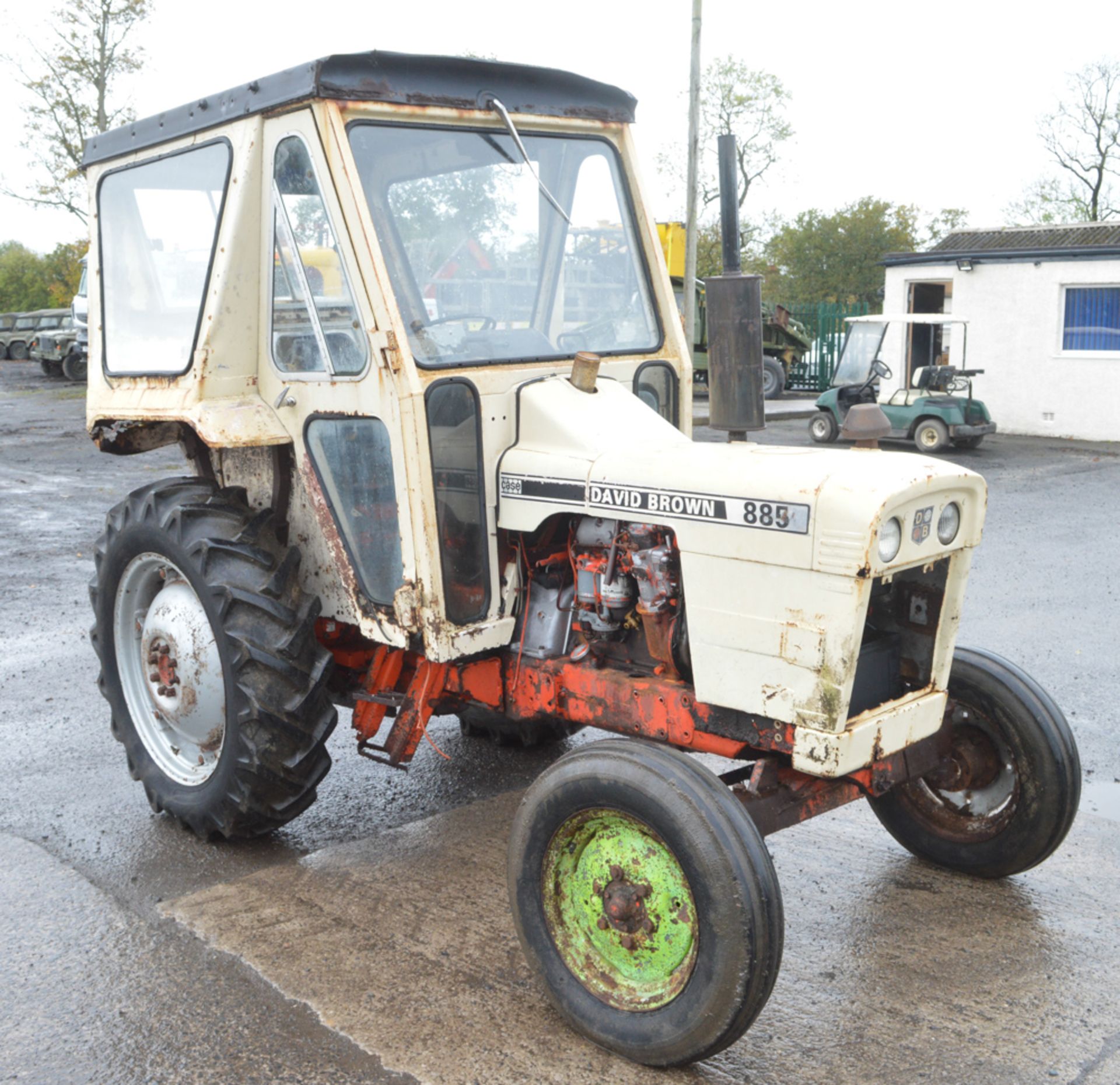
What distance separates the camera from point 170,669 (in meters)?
4.47

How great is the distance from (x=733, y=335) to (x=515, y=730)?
246cm

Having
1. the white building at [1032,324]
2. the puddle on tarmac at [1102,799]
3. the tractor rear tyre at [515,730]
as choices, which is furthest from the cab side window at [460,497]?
the white building at [1032,324]

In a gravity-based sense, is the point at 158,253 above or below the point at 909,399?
above

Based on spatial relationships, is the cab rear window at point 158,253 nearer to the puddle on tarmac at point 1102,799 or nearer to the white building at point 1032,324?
the puddle on tarmac at point 1102,799

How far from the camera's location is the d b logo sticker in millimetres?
3201

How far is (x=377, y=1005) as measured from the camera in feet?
11.1

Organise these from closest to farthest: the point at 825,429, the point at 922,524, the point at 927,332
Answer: the point at 922,524 < the point at 825,429 < the point at 927,332

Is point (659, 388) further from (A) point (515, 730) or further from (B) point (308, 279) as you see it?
(A) point (515, 730)

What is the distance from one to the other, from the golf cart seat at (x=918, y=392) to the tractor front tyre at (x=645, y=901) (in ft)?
47.9

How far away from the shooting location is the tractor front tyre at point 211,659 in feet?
13.2

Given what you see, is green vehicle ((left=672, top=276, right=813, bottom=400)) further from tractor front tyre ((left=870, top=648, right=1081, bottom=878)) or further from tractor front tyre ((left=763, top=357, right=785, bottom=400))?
tractor front tyre ((left=870, top=648, right=1081, bottom=878))

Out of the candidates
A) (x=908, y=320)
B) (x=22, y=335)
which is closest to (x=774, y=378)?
(x=908, y=320)

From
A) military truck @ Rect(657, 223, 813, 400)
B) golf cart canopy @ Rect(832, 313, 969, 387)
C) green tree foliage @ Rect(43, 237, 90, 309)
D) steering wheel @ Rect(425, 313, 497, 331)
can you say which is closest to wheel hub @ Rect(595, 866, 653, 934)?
steering wheel @ Rect(425, 313, 497, 331)

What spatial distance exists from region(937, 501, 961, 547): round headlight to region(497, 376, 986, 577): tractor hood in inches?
0.8
